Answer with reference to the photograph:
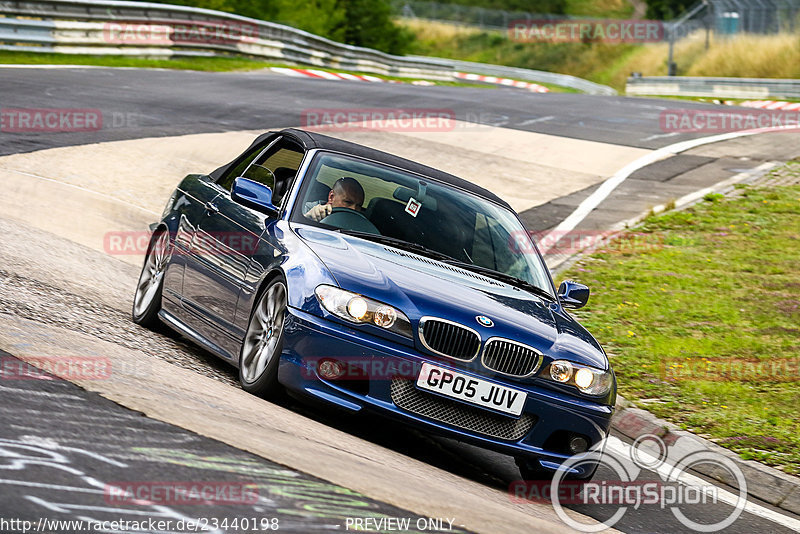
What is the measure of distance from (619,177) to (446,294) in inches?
459

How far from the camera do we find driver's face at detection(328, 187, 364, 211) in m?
7.04

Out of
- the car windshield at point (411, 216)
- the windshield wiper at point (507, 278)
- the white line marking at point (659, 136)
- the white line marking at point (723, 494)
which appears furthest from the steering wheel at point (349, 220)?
the white line marking at point (659, 136)

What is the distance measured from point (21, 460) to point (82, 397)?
1000mm

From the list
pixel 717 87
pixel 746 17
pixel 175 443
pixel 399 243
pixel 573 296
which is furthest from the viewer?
pixel 746 17

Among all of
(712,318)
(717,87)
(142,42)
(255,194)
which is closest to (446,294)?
(255,194)

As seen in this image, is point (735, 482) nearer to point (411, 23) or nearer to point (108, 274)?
point (108, 274)

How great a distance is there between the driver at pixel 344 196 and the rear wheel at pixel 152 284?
156 centimetres

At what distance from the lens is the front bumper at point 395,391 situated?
5.74 metres

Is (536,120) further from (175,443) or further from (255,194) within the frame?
(175,443)

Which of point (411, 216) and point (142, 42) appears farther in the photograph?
point (142, 42)

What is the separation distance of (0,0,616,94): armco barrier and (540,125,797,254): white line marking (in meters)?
12.9

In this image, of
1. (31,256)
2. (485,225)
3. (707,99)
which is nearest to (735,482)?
(485,225)

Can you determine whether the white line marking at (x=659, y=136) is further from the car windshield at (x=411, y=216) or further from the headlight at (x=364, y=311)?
the headlight at (x=364, y=311)

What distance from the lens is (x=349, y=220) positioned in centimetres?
693
